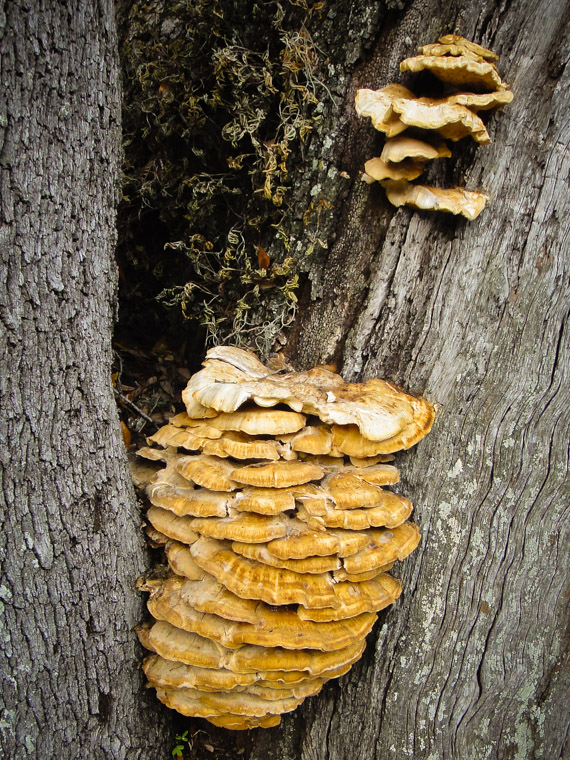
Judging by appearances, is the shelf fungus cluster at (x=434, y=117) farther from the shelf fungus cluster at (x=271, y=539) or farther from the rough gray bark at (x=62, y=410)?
the rough gray bark at (x=62, y=410)

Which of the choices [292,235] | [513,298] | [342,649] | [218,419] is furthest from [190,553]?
[513,298]

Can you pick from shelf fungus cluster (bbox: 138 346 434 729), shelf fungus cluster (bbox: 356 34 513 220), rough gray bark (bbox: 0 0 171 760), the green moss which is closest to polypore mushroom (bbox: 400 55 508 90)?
shelf fungus cluster (bbox: 356 34 513 220)

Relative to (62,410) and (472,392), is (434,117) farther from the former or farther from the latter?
(62,410)

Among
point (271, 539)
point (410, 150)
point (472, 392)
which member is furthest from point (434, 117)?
point (271, 539)

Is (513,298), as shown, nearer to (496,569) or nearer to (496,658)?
(496,569)

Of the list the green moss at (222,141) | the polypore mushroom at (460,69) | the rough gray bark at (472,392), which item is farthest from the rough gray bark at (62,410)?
the polypore mushroom at (460,69)

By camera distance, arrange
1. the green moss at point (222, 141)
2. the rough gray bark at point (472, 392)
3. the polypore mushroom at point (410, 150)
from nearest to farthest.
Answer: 1. the polypore mushroom at point (410, 150)
2. the rough gray bark at point (472, 392)
3. the green moss at point (222, 141)
